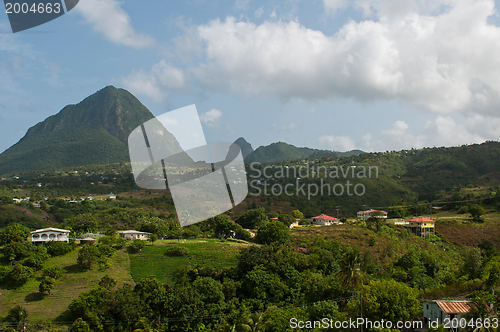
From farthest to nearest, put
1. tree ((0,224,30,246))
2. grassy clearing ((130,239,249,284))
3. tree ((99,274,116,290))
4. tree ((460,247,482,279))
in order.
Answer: tree ((0,224,30,246)) < tree ((460,247,482,279)) < grassy clearing ((130,239,249,284)) < tree ((99,274,116,290))

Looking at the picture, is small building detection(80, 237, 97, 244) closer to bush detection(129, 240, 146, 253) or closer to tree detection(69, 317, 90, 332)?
bush detection(129, 240, 146, 253)

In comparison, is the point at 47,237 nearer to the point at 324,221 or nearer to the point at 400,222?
the point at 324,221

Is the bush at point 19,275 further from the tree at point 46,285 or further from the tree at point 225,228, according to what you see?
the tree at point 225,228

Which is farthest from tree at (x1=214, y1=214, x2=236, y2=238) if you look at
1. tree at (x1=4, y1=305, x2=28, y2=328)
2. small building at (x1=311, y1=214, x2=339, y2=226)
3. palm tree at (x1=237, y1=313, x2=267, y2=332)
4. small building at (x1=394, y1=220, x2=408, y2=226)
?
small building at (x1=394, y1=220, x2=408, y2=226)

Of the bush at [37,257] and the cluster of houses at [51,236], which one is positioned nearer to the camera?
the bush at [37,257]

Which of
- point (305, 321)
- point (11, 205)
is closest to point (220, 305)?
point (305, 321)

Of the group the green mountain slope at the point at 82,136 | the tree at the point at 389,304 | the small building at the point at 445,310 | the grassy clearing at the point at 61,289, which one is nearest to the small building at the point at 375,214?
the tree at the point at 389,304
